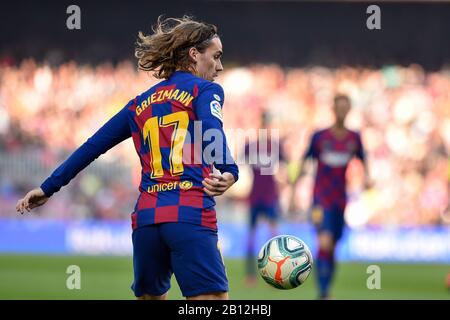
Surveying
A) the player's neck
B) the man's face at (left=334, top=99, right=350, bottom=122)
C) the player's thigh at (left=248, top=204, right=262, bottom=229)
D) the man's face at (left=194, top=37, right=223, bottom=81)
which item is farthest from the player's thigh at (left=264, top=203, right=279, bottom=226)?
the man's face at (left=194, top=37, right=223, bottom=81)

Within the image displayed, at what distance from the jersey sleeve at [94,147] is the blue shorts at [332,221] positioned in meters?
5.68

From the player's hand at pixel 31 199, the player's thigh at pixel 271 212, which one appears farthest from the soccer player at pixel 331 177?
the player's hand at pixel 31 199

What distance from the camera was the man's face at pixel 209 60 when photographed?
17.3 feet

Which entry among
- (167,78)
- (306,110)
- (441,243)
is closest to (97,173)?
(306,110)

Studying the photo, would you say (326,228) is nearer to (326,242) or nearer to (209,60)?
(326,242)

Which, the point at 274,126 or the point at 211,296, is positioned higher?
the point at 274,126

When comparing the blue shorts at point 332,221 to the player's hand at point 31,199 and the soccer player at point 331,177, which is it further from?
the player's hand at point 31,199

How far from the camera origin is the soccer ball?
5.68 meters

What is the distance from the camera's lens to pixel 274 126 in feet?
67.2

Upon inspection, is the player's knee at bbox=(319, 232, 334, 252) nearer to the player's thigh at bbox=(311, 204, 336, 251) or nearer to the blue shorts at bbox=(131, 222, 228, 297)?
the player's thigh at bbox=(311, 204, 336, 251)

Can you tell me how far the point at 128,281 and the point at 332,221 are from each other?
11.2ft

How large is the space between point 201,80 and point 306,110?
16.5 meters

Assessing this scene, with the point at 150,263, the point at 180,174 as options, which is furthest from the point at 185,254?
the point at 180,174
